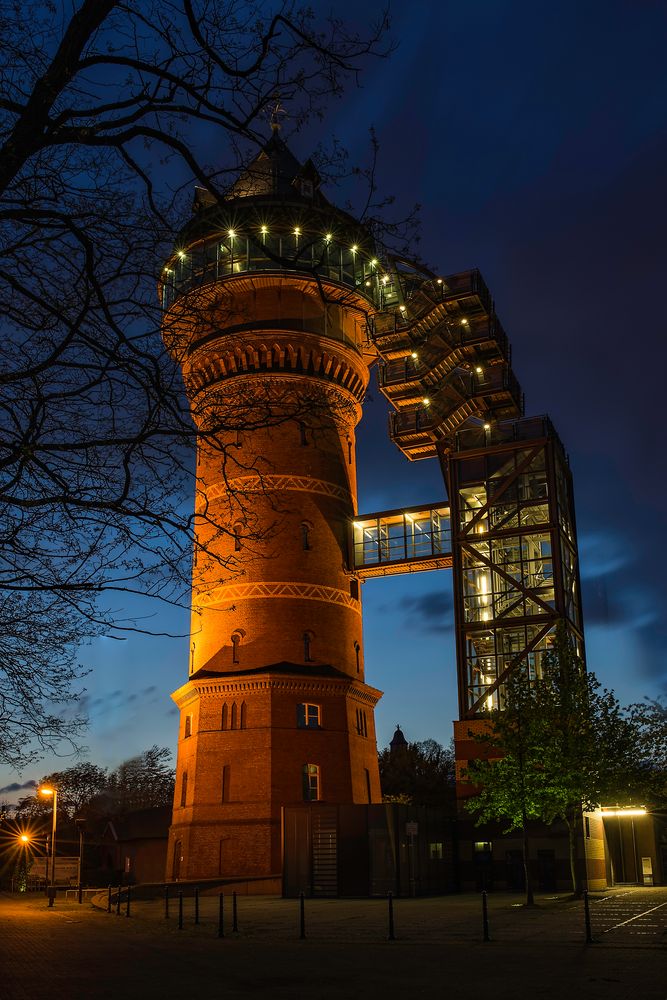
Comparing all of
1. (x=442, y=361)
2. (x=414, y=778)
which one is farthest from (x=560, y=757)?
(x=414, y=778)

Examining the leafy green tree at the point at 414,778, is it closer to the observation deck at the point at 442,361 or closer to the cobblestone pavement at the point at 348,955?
the observation deck at the point at 442,361

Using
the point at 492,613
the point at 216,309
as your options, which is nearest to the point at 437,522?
the point at 492,613

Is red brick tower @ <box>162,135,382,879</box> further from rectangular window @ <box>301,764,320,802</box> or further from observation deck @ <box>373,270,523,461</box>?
observation deck @ <box>373,270,523,461</box>

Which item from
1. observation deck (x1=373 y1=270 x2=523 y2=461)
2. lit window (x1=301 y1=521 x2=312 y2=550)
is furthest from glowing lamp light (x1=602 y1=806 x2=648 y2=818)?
observation deck (x1=373 y1=270 x2=523 y2=461)

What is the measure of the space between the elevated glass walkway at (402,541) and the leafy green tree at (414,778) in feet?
95.8

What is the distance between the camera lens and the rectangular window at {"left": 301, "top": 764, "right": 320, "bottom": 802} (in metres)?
41.3

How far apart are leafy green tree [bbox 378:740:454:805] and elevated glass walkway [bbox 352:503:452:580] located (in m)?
29.2

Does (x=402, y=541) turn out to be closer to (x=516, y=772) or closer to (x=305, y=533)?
(x=305, y=533)

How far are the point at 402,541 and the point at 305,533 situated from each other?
18.0 feet

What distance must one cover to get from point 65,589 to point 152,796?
105 meters

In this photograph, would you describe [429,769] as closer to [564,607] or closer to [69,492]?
[564,607]

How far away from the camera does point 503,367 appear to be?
2108 inches

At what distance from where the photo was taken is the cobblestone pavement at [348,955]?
41.9 feet

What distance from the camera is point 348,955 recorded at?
1653cm
